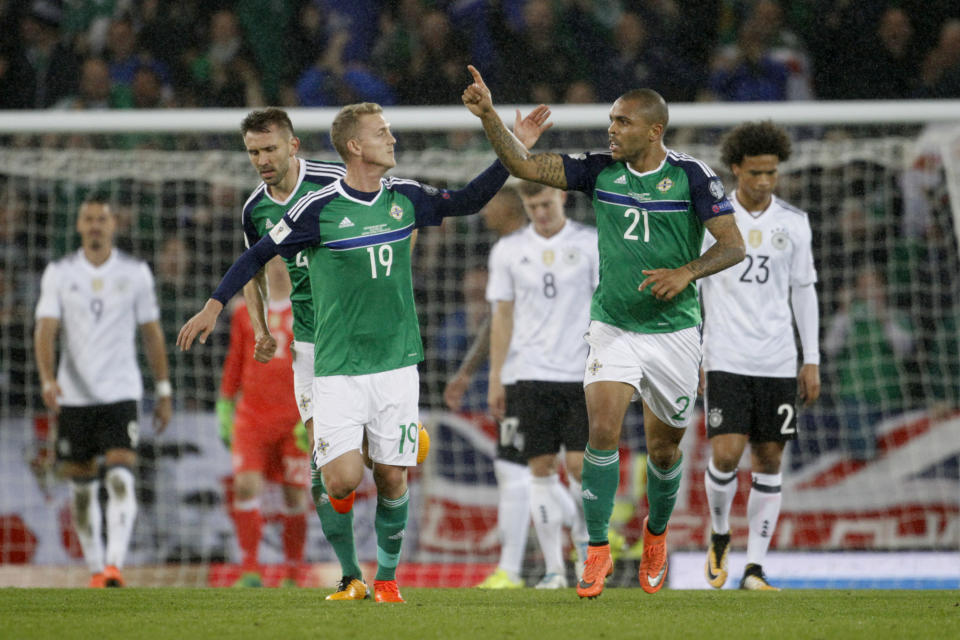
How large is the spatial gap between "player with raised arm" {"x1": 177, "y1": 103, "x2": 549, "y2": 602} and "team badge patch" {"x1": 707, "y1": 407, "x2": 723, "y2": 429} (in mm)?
2193

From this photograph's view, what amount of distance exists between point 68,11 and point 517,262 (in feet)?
27.6

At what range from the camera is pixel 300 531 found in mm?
8906

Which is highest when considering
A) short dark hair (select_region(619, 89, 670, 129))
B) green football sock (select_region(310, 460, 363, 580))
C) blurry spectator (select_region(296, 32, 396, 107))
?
blurry spectator (select_region(296, 32, 396, 107))

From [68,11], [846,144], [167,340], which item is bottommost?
[167,340]

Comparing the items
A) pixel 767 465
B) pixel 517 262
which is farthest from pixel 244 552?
pixel 767 465

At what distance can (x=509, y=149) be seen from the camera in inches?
231

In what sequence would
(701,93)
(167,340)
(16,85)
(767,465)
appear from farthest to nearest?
(16,85) < (701,93) < (167,340) < (767,465)

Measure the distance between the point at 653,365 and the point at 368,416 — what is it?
1.35 metres

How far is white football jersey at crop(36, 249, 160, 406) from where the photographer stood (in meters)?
9.05

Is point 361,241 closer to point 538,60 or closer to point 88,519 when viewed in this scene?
point 88,519

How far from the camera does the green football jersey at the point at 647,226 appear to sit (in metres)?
→ 5.96

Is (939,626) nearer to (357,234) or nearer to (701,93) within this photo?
(357,234)

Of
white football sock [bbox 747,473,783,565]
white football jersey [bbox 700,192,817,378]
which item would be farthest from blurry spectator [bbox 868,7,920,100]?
white football sock [bbox 747,473,783,565]

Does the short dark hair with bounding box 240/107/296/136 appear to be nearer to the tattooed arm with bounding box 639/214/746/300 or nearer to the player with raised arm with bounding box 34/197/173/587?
the tattooed arm with bounding box 639/214/746/300
